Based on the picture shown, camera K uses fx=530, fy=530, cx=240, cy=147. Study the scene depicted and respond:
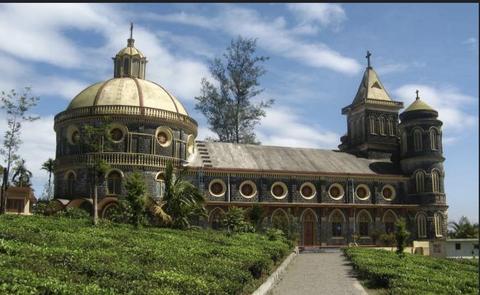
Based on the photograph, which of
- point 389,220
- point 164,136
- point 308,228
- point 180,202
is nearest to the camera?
point 180,202

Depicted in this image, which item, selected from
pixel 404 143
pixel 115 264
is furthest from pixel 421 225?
pixel 115 264

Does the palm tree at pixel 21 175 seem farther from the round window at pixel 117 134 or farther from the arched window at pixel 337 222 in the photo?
the arched window at pixel 337 222

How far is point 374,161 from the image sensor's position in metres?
49.7

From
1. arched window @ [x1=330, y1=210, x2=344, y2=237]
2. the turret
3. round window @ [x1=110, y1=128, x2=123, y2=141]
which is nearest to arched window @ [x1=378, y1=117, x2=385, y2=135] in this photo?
the turret

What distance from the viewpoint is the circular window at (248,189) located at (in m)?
41.4

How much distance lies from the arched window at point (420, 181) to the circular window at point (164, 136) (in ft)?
73.3

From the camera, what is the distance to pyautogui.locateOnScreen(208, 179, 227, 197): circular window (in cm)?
4066

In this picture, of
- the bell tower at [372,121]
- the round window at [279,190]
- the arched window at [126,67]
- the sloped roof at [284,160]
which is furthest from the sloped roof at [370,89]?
the arched window at [126,67]

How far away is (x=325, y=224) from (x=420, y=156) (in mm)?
11339

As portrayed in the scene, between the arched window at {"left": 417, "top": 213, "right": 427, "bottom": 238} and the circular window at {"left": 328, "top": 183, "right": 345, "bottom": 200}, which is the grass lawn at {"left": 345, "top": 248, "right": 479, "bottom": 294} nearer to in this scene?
the circular window at {"left": 328, "top": 183, "right": 345, "bottom": 200}

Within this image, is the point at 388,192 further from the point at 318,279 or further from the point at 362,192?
the point at 318,279

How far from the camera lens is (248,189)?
41625mm

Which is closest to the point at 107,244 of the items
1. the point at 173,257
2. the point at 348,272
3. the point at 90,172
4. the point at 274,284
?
the point at 173,257

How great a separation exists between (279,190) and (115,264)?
93.3ft
